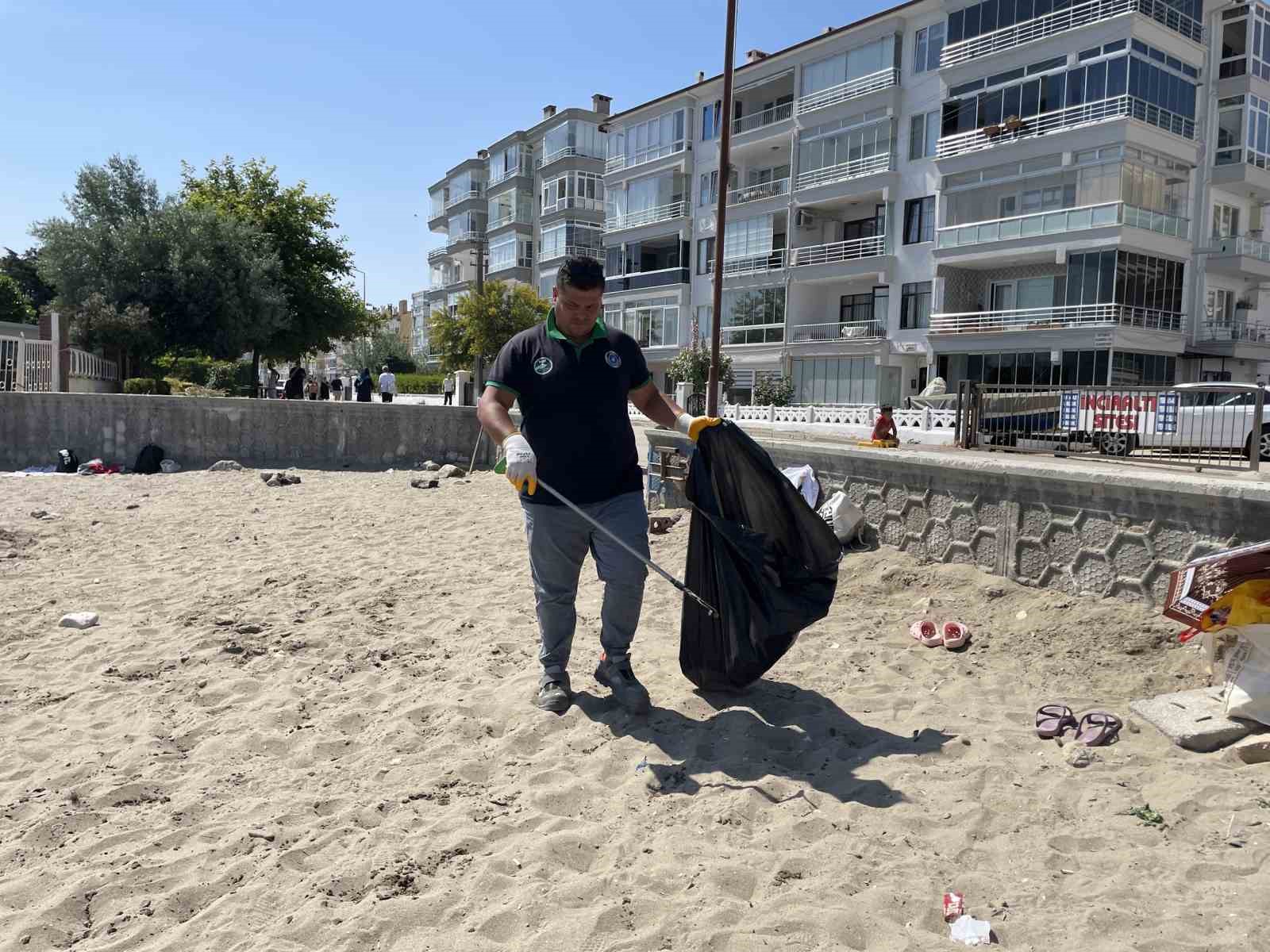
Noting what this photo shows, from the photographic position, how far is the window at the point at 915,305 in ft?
93.9

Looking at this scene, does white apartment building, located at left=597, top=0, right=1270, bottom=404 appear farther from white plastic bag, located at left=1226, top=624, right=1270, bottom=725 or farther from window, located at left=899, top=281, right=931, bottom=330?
white plastic bag, located at left=1226, top=624, right=1270, bottom=725

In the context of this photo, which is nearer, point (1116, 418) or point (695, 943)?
point (695, 943)

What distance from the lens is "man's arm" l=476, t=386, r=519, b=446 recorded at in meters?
3.72

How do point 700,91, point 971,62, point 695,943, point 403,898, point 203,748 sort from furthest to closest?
1. point 700,91
2. point 971,62
3. point 203,748
4. point 403,898
5. point 695,943

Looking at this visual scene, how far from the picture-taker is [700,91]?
36.8 m

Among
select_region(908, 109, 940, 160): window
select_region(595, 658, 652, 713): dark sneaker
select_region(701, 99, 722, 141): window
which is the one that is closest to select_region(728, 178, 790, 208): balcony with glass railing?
select_region(701, 99, 722, 141): window

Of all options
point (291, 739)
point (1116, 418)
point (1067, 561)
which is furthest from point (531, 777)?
point (1116, 418)

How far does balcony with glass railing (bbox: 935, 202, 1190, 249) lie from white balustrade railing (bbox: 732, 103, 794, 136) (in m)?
9.46

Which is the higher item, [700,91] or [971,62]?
[700,91]

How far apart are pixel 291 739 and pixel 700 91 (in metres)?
37.2

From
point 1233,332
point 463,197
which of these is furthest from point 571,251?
point 1233,332

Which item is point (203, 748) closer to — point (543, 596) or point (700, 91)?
point (543, 596)

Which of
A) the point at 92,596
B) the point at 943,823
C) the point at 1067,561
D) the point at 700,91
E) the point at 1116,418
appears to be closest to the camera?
the point at 943,823

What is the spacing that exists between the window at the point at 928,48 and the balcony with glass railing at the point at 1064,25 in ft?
2.78
